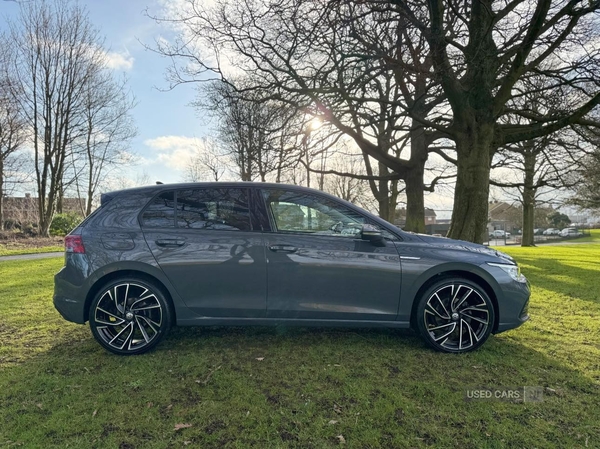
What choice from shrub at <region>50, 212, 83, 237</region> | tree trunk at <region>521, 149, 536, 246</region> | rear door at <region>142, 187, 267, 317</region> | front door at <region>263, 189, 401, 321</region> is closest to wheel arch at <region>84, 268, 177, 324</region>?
rear door at <region>142, 187, 267, 317</region>

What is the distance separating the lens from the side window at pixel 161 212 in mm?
3338

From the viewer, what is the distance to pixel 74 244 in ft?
10.7

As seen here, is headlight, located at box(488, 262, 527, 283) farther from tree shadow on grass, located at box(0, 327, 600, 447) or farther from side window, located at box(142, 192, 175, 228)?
side window, located at box(142, 192, 175, 228)

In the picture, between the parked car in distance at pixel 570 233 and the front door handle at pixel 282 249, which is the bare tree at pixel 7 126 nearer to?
the front door handle at pixel 282 249

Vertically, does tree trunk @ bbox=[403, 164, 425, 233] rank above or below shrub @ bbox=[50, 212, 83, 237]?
above

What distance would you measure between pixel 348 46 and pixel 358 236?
5.14 metres

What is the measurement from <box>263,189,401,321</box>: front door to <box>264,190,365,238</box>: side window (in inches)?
3.5

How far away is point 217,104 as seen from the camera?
961 cm

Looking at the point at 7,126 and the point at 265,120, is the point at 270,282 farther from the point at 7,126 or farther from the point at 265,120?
the point at 7,126

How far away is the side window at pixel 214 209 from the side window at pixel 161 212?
70mm

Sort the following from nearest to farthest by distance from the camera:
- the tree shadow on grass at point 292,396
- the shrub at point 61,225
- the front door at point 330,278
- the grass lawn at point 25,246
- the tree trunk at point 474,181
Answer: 1. the tree shadow on grass at point 292,396
2. the front door at point 330,278
3. the tree trunk at point 474,181
4. the grass lawn at point 25,246
5. the shrub at point 61,225

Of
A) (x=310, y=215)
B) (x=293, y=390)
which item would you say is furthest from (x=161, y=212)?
(x=293, y=390)

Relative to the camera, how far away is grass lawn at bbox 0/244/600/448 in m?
2.10

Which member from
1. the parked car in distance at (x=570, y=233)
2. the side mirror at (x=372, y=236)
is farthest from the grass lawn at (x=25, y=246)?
the parked car in distance at (x=570, y=233)
